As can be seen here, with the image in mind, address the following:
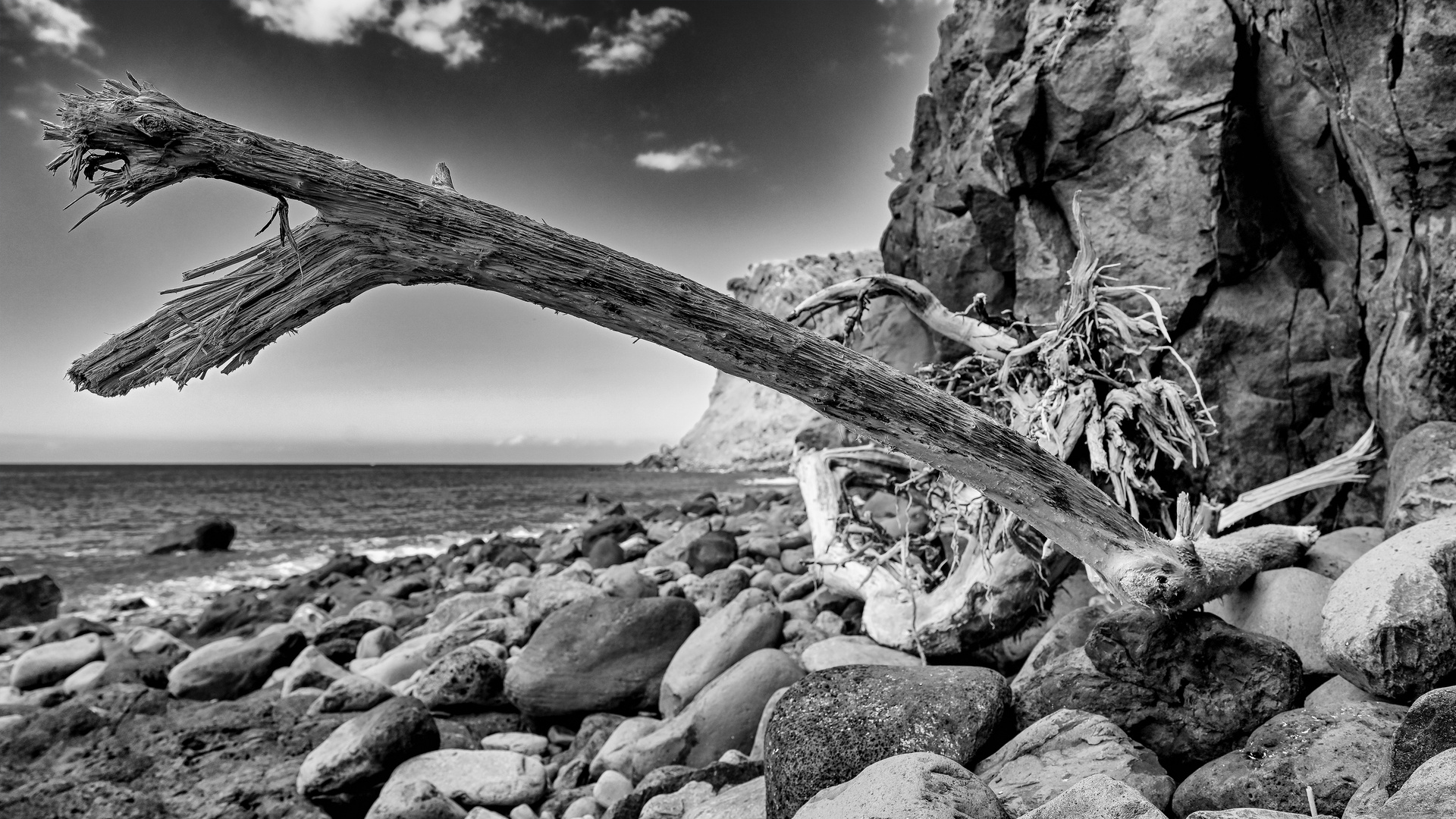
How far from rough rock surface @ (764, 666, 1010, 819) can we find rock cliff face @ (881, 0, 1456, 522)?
3847 mm

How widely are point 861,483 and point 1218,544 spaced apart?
3.54 m

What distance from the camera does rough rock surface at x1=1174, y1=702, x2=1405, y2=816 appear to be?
273cm

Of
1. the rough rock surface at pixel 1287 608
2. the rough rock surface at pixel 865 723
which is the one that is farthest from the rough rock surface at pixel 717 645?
the rough rock surface at pixel 1287 608

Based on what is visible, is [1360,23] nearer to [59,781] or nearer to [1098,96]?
[1098,96]

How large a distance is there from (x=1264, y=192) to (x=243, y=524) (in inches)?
1283

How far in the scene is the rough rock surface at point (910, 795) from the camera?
2.63 m

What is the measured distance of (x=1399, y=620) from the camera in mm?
3014

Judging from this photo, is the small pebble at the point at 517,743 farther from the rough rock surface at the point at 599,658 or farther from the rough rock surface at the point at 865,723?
the rough rock surface at the point at 865,723

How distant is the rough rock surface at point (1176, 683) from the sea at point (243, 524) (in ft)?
49.1

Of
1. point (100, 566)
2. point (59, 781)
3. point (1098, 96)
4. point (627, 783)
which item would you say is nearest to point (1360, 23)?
point (1098, 96)

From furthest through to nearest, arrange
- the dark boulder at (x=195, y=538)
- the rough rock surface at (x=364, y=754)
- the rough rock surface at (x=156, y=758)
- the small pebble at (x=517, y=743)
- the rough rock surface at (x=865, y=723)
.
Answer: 1. the dark boulder at (x=195, y=538)
2. the small pebble at (x=517, y=743)
3. the rough rock surface at (x=156, y=758)
4. the rough rock surface at (x=364, y=754)
5. the rough rock surface at (x=865, y=723)

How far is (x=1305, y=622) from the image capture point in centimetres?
401

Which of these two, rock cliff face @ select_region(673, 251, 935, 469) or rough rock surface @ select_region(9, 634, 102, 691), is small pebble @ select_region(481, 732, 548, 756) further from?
rock cliff face @ select_region(673, 251, 935, 469)

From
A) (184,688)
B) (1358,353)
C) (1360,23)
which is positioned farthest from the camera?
(184,688)
